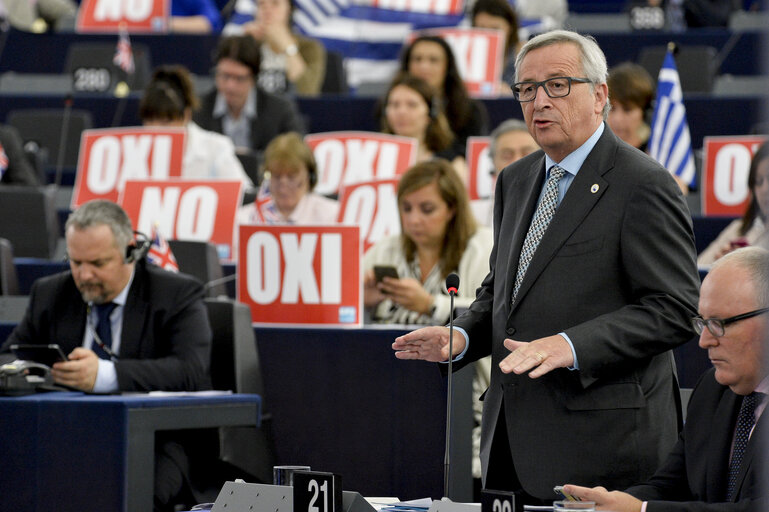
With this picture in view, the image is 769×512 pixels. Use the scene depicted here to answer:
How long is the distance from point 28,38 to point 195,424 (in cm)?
809

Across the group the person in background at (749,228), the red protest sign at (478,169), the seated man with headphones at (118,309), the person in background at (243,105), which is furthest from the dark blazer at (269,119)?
the seated man with headphones at (118,309)

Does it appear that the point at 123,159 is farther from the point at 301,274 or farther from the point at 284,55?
the point at 301,274

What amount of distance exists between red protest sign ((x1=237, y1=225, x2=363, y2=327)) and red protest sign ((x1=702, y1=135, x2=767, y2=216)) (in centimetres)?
251

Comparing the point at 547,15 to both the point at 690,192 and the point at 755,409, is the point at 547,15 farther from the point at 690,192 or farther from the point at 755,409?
the point at 755,409

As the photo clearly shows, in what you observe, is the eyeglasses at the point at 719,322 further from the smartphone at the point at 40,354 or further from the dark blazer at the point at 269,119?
the dark blazer at the point at 269,119

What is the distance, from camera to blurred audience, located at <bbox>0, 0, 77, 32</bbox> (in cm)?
1186

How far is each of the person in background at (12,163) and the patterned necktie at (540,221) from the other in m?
5.75

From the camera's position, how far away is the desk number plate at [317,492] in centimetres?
258

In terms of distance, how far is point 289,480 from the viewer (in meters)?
2.88

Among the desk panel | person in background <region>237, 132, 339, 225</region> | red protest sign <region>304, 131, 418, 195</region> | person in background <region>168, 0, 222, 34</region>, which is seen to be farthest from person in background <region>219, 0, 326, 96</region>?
the desk panel

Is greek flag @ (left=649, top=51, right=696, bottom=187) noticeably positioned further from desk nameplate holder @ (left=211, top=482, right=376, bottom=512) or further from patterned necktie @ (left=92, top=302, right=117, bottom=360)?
desk nameplate holder @ (left=211, top=482, right=376, bottom=512)

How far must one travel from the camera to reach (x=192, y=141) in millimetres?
7945

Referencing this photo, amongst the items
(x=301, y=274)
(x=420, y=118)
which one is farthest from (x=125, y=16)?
(x=301, y=274)

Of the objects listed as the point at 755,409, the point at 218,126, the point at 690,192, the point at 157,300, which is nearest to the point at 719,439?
the point at 755,409
